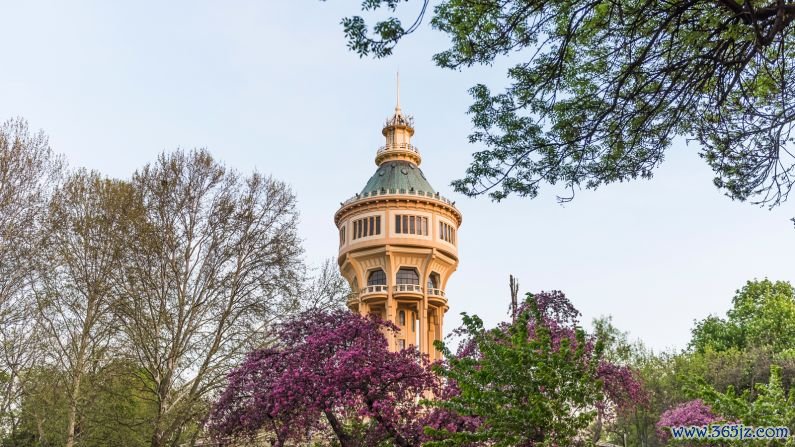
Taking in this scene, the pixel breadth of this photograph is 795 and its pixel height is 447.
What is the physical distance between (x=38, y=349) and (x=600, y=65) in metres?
20.8

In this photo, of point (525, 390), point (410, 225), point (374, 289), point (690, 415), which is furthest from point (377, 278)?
point (525, 390)

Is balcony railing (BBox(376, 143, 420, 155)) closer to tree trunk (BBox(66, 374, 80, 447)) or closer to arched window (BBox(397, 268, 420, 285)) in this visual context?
arched window (BBox(397, 268, 420, 285))

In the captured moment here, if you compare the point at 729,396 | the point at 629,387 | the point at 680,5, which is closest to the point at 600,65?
the point at 680,5

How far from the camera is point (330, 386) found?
1764cm

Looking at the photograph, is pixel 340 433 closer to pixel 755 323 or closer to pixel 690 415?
pixel 690 415

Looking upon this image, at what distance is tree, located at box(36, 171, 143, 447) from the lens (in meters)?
22.2

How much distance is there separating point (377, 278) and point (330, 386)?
30893mm

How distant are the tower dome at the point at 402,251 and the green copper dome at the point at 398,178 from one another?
0.07 meters

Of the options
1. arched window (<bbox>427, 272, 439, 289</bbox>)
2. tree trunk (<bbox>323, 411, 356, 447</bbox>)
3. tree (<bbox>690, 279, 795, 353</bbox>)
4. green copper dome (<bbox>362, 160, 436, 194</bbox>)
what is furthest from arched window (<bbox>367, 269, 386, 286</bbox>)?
tree trunk (<bbox>323, 411, 356, 447</bbox>)

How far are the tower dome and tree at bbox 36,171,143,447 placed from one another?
24780 millimetres

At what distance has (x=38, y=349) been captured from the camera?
24.4 m

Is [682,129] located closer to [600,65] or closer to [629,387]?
[600,65]

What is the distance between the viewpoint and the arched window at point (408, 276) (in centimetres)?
4781

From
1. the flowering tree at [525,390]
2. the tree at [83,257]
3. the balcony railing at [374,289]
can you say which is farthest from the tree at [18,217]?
the balcony railing at [374,289]
